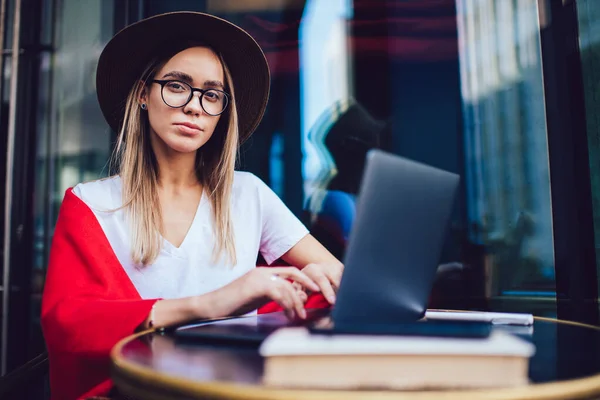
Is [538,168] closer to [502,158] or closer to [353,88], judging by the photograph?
[502,158]

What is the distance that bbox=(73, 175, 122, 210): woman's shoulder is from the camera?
1320 mm

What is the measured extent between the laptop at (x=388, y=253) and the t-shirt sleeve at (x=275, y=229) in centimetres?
67

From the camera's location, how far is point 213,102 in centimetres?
140

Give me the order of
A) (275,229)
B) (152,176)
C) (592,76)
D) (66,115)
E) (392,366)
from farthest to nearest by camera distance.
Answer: (66,115) < (592,76) < (275,229) < (152,176) < (392,366)

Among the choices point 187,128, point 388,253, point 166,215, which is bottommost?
point 388,253

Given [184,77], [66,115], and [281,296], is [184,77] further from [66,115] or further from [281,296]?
[66,115]

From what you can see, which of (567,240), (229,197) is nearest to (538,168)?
(567,240)

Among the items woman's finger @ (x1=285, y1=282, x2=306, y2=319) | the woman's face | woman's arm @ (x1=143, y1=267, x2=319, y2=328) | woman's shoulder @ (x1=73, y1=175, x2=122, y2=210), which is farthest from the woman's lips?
woman's finger @ (x1=285, y1=282, x2=306, y2=319)

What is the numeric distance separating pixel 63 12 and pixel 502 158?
2.23m

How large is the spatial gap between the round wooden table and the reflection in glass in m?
1.63

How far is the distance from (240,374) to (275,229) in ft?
3.42

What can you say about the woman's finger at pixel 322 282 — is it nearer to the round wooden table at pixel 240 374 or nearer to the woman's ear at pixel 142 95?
the round wooden table at pixel 240 374

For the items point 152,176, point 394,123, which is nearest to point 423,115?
point 394,123

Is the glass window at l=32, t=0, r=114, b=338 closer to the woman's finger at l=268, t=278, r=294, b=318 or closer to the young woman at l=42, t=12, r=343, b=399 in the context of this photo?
the young woman at l=42, t=12, r=343, b=399
